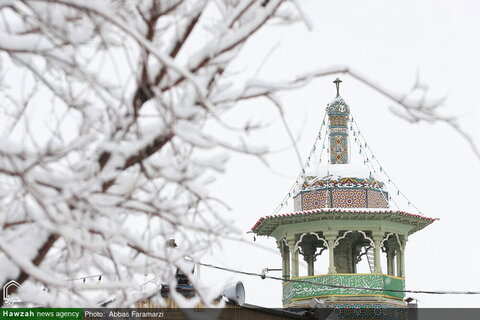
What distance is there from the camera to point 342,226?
2312cm

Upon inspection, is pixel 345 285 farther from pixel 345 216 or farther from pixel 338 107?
pixel 338 107

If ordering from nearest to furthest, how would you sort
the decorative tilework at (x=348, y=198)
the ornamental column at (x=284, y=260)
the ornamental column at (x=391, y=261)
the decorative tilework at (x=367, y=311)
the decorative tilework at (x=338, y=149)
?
1. the decorative tilework at (x=367, y=311)
2. the decorative tilework at (x=348, y=198)
3. the decorative tilework at (x=338, y=149)
4. the ornamental column at (x=284, y=260)
5. the ornamental column at (x=391, y=261)

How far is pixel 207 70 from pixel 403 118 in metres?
1.11

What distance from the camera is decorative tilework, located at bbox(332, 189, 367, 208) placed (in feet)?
75.6

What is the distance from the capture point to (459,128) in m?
4.46

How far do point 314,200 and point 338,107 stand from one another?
3.15m

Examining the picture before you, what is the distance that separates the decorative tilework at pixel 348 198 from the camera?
23047 mm

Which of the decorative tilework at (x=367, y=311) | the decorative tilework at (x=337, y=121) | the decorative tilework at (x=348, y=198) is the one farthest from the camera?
the decorative tilework at (x=337, y=121)

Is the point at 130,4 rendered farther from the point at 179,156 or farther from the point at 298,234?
the point at 298,234

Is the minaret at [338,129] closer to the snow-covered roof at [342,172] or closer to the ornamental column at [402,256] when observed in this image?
the snow-covered roof at [342,172]

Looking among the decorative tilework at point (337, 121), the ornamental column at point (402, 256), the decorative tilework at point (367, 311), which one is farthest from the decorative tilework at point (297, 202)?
the ornamental column at point (402, 256)

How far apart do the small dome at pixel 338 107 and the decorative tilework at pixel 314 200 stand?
265cm

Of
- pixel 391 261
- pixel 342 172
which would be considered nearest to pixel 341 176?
pixel 342 172

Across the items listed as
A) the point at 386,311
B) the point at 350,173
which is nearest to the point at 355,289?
the point at 386,311
